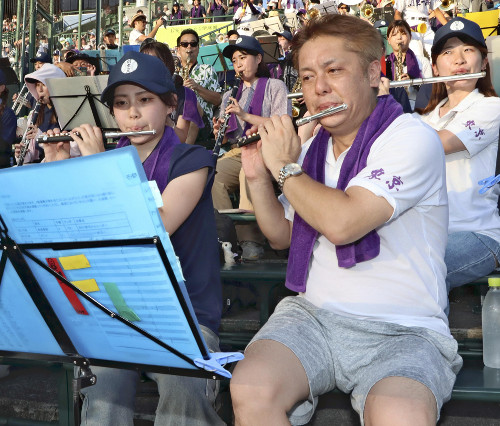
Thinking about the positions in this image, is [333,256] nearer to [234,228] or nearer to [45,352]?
[45,352]

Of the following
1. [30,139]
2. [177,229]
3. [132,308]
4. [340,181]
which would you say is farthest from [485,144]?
[30,139]

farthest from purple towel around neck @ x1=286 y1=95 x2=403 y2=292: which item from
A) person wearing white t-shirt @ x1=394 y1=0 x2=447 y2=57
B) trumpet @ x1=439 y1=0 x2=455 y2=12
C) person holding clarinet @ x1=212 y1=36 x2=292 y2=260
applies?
trumpet @ x1=439 y1=0 x2=455 y2=12

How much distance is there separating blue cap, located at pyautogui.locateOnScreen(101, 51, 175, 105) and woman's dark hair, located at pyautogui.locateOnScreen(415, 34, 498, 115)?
1.50 m

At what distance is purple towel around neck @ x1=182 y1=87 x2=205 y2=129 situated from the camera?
19.3 ft

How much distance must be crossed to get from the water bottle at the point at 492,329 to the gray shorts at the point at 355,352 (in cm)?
63

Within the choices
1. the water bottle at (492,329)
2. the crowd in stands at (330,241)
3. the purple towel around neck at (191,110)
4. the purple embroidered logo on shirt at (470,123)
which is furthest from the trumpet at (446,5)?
the water bottle at (492,329)

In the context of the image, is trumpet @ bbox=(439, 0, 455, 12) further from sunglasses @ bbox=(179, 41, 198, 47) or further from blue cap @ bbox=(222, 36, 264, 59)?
blue cap @ bbox=(222, 36, 264, 59)

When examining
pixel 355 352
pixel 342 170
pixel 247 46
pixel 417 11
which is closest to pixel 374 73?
pixel 342 170

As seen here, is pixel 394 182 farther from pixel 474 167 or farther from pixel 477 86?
pixel 477 86

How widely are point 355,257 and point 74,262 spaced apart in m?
0.85

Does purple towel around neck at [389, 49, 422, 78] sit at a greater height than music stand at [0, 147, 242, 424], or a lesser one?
lesser

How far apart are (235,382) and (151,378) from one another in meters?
0.57

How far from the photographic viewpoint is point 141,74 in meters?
2.62

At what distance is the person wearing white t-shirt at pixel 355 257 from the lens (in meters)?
1.90
